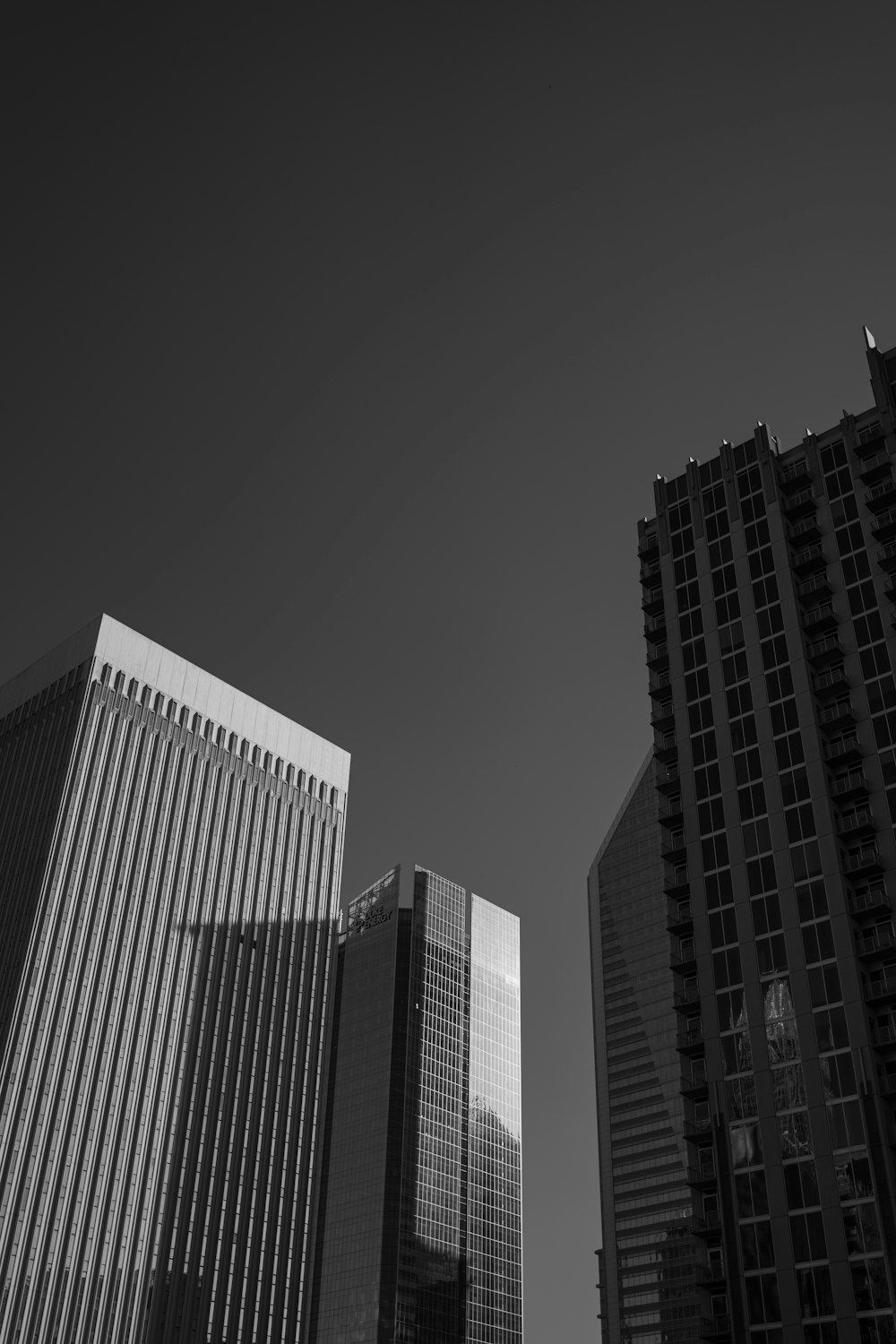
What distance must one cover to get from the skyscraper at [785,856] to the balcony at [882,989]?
0.49ft

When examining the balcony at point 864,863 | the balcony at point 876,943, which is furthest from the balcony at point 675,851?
the balcony at point 876,943

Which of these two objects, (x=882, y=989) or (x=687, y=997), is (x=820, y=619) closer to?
(x=882, y=989)

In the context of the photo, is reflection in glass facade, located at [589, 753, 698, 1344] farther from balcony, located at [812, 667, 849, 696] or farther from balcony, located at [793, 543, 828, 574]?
balcony, located at [812, 667, 849, 696]

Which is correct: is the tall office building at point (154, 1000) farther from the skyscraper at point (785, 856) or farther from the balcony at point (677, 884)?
the balcony at point (677, 884)

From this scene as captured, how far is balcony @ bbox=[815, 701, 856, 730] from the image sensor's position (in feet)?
293

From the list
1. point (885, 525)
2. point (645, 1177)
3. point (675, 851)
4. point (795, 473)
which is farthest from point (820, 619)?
point (645, 1177)

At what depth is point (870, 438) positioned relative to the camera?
330 feet

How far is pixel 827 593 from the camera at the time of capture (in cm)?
9638

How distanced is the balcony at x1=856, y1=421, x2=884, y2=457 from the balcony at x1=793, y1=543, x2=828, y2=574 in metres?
9.00

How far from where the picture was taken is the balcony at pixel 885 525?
95.6 metres

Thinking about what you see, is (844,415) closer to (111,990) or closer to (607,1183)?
(111,990)

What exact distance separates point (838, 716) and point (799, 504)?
66.4ft

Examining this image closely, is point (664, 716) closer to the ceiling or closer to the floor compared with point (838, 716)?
closer to the ceiling

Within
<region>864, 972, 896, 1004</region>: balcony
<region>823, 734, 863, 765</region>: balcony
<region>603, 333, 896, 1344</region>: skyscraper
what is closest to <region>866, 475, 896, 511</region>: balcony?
<region>603, 333, 896, 1344</region>: skyscraper
